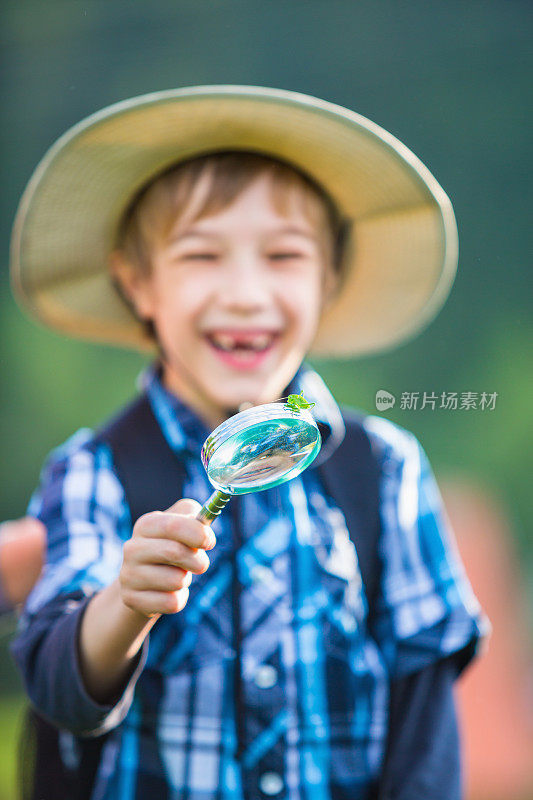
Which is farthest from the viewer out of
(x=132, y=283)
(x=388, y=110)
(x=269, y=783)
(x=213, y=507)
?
(x=388, y=110)

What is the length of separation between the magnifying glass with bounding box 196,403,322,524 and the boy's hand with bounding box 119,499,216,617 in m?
0.01

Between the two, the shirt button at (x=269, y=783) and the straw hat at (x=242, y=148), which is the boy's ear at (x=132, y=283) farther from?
the shirt button at (x=269, y=783)

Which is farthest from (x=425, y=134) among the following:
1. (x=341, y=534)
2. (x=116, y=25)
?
(x=341, y=534)

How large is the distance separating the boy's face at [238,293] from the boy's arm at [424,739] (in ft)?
0.84

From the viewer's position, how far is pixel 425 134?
0.78 metres

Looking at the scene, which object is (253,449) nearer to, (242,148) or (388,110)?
(242,148)

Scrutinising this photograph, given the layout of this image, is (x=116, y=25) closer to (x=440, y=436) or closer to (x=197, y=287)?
(x=197, y=287)

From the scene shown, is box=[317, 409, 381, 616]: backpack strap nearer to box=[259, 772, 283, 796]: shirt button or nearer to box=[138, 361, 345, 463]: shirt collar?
box=[138, 361, 345, 463]: shirt collar

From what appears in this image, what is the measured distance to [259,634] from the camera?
1.78 ft

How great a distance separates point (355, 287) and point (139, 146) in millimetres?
236

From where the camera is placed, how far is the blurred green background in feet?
2.42

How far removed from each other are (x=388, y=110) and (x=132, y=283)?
0.36 m

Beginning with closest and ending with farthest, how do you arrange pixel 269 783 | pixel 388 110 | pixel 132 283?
pixel 269 783
pixel 132 283
pixel 388 110

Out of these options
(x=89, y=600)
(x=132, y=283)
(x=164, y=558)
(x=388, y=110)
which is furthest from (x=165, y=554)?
(x=388, y=110)
